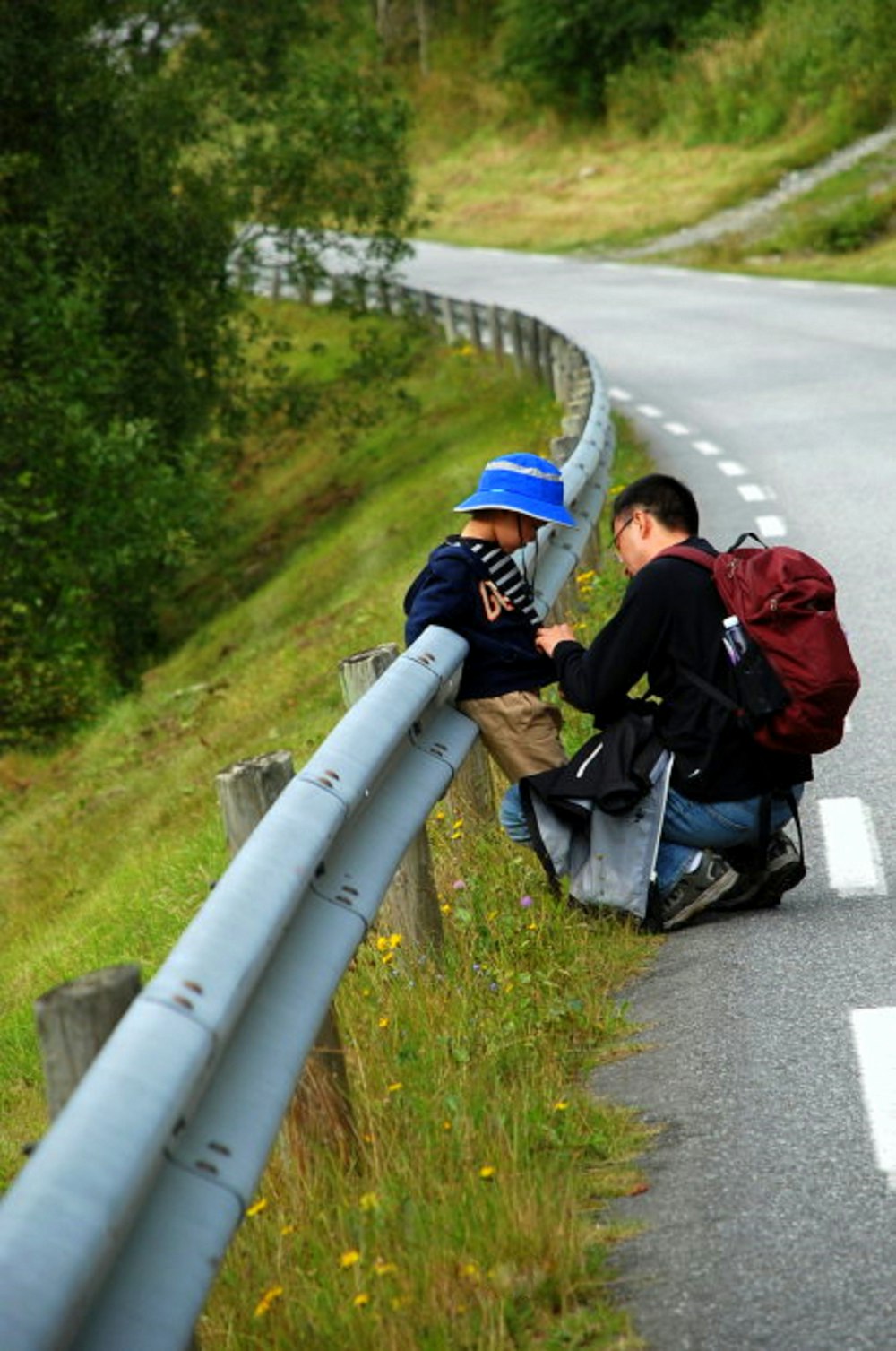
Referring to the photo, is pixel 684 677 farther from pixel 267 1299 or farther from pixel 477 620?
pixel 267 1299

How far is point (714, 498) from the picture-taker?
54.9 feet

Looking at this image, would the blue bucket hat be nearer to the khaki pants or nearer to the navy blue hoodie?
the navy blue hoodie

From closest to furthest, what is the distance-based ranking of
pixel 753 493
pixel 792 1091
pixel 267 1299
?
pixel 267 1299, pixel 792 1091, pixel 753 493

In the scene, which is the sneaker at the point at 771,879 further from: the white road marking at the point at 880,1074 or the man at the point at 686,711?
the white road marking at the point at 880,1074

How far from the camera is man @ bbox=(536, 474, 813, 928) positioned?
649cm

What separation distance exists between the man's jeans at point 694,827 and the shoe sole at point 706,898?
0.08 meters

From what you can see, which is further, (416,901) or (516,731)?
(516,731)

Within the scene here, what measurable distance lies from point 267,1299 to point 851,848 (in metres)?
3.87

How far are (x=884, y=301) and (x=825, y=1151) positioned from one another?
27588 millimetres

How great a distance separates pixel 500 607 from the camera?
688 cm

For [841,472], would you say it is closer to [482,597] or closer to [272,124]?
A: [482,597]

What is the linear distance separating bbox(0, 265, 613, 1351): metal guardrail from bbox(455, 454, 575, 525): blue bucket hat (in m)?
1.48

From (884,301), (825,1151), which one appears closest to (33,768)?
(884,301)

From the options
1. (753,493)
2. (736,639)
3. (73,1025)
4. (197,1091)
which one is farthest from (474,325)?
(73,1025)
